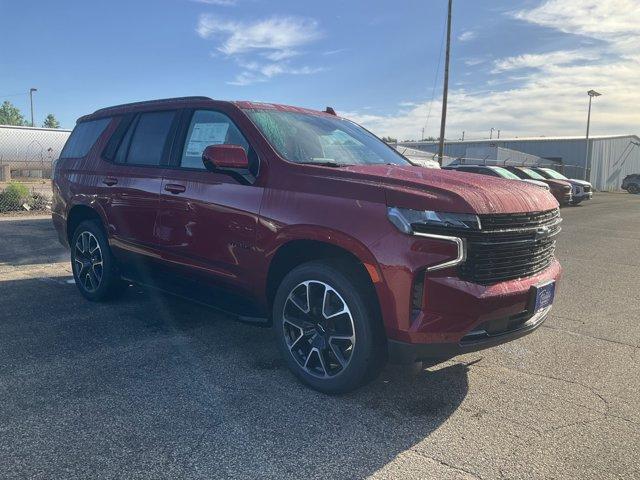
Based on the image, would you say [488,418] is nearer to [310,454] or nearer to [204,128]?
[310,454]

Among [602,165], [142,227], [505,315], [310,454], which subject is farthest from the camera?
[602,165]

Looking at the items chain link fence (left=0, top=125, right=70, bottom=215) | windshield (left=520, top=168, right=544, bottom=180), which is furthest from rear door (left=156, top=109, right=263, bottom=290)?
chain link fence (left=0, top=125, right=70, bottom=215)

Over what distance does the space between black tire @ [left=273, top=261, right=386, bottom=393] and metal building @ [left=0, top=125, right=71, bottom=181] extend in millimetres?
42115

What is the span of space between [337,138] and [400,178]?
50.2 inches

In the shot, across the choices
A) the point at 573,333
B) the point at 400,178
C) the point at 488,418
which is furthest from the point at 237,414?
the point at 573,333

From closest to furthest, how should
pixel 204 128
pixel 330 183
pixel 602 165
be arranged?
pixel 330 183
pixel 204 128
pixel 602 165

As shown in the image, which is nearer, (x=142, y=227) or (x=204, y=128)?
(x=204, y=128)

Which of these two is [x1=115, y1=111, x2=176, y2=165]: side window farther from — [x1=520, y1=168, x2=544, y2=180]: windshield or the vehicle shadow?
[x1=520, y1=168, x2=544, y2=180]: windshield

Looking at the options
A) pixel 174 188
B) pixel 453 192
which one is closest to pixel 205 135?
pixel 174 188

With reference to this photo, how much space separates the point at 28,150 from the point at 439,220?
1812 inches

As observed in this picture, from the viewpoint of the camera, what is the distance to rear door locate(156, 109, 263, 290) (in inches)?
153

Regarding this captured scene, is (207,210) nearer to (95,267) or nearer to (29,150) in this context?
(95,267)

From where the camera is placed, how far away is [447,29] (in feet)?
73.9

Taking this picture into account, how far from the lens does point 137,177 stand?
4809 millimetres
